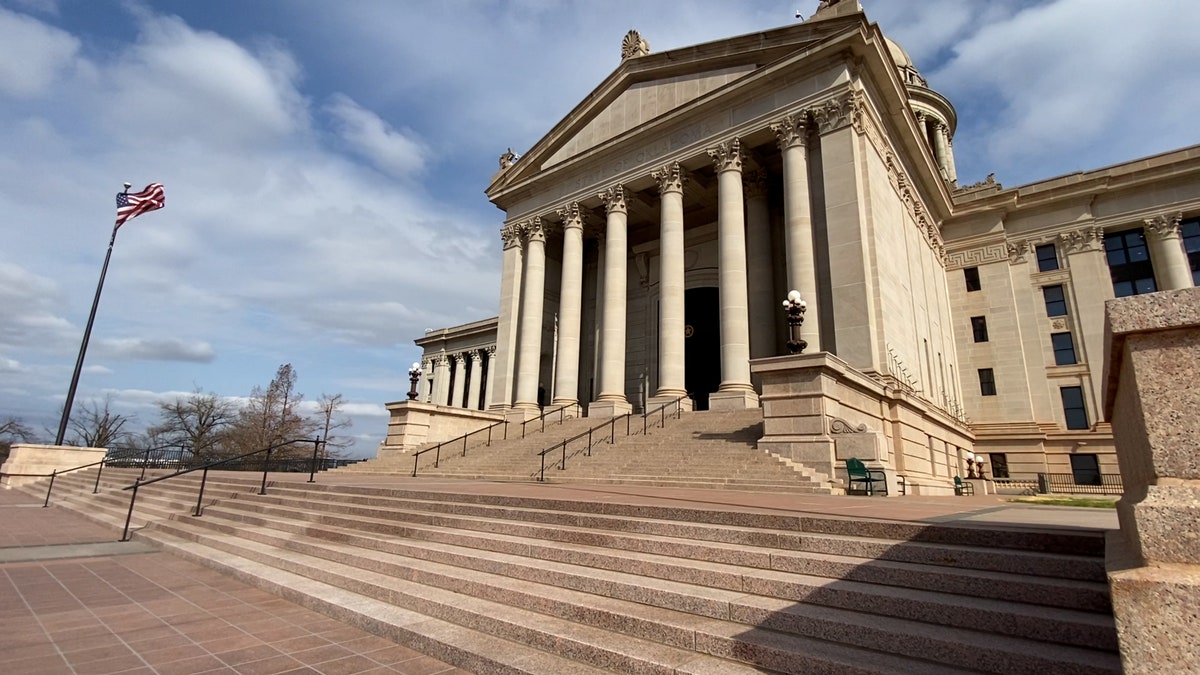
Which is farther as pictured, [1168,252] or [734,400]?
[1168,252]

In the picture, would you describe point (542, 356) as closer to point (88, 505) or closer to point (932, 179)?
point (88, 505)

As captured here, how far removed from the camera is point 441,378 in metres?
56.0

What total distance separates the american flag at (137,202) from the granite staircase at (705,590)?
68.9 ft

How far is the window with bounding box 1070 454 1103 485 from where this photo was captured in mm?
27891

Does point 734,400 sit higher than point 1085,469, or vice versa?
point 734,400

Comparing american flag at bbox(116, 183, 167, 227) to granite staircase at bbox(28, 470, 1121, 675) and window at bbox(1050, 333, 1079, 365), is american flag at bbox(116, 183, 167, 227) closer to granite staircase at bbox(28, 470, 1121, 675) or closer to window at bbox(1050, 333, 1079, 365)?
granite staircase at bbox(28, 470, 1121, 675)

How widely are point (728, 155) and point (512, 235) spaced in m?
13.8

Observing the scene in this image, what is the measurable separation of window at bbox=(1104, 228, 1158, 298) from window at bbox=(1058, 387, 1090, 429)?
5613mm

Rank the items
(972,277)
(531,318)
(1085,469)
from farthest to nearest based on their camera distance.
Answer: (972,277) < (531,318) < (1085,469)

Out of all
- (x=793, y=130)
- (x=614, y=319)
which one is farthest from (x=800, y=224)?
(x=614, y=319)

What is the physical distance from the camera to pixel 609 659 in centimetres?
432

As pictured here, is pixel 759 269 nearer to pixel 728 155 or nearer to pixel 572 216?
pixel 728 155

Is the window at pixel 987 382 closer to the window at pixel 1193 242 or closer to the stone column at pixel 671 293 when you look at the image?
the window at pixel 1193 242

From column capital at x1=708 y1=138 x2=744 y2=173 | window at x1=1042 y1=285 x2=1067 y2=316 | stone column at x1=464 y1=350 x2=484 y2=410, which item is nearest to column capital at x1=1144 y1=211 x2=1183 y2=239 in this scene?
window at x1=1042 y1=285 x2=1067 y2=316
